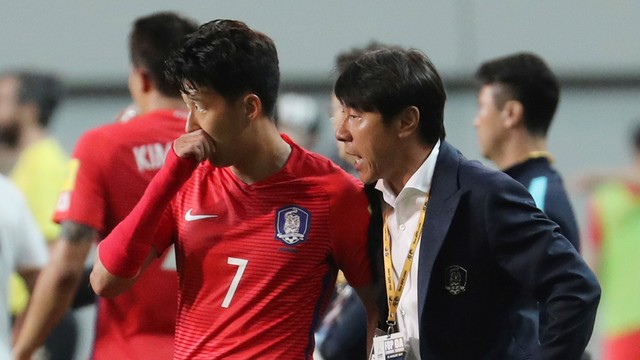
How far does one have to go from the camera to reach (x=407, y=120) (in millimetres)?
3066

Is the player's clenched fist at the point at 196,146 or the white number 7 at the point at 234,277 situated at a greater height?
the player's clenched fist at the point at 196,146

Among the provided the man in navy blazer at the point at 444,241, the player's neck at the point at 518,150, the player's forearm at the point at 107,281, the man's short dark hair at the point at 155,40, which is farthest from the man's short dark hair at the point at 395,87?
the player's neck at the point at 518,150

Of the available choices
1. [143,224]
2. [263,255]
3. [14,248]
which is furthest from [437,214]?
[14,248]

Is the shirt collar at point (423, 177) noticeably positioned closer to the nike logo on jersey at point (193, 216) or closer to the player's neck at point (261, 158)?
the player's neck at point (261, 158)

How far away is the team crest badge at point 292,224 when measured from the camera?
3.07 meters

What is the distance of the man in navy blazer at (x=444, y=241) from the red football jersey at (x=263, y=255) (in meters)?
0.10

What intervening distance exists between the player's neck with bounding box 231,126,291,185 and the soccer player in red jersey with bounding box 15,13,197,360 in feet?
1.93

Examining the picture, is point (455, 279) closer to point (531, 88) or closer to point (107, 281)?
point (107, 281)

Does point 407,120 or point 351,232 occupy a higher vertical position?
point 407,120

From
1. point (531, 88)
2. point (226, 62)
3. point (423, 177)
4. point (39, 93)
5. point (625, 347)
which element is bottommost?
point (625, 347)

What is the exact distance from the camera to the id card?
300cm

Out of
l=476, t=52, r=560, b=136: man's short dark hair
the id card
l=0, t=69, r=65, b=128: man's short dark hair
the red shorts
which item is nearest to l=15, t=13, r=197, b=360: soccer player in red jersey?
the id card

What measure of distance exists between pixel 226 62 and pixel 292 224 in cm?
Answer: 41

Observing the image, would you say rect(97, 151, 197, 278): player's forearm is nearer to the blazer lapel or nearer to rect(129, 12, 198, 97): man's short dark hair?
the blazer lapel
